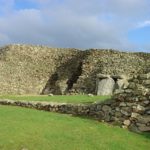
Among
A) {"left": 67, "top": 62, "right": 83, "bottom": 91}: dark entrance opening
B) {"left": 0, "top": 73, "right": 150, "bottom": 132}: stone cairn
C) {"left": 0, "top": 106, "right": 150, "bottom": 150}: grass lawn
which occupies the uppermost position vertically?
{"left": 67, "top": 62, "right": 83, "bottom": 91}: dark entrance opening

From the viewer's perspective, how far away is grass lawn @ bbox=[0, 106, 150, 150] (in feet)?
48.1

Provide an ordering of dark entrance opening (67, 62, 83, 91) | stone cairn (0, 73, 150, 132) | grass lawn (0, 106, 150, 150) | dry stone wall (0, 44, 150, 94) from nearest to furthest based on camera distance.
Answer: grass lawn (0, 106, 150, 150) < stone cairn (0, 73, 150, 132) < dry stone wall (0, 44, 150, 94) < dark entrance opening (67, 62, 83, 91)

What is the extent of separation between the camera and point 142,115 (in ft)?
58.9

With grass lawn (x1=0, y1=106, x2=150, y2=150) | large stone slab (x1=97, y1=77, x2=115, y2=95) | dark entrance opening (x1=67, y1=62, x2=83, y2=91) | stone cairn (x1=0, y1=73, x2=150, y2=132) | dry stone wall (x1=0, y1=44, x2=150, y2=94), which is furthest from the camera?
dark entrance opening (x1=67, y1=62, x2=83, y2=91)

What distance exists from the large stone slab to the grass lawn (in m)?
18.4

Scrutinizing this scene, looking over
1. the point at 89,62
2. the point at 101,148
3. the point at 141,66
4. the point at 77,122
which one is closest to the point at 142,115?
the point at 77,122

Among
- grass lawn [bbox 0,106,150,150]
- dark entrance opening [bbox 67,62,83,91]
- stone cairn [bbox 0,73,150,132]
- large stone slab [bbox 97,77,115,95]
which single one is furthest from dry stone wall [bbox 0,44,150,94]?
grass lawn [bbox 0,106,150,150]

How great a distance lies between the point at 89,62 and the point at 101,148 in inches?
1178

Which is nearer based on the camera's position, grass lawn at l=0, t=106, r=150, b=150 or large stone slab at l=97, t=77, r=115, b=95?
grass lawn at l=0, t=106, r=150, b=150

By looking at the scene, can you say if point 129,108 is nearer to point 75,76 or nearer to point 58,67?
point 75,76

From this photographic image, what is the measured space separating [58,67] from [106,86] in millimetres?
11867

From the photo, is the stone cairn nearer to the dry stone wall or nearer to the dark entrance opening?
the dry stone wall

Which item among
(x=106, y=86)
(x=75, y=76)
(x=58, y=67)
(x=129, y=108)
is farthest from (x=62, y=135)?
(x=58, y=67)

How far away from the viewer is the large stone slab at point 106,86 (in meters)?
37.4
